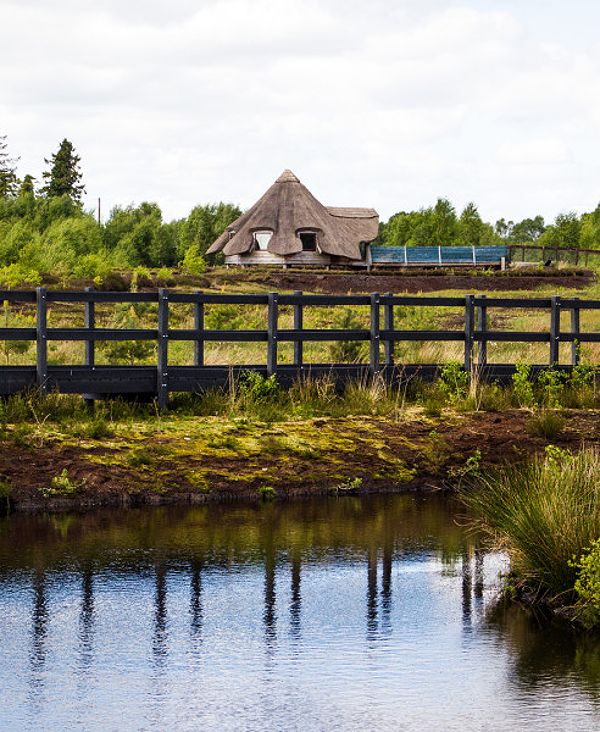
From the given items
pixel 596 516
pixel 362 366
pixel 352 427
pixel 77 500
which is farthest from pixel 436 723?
pixel 362 366

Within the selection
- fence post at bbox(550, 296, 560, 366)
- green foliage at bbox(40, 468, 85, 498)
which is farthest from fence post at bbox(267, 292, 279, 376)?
fence post at bbox(550, 296, 560, 366)

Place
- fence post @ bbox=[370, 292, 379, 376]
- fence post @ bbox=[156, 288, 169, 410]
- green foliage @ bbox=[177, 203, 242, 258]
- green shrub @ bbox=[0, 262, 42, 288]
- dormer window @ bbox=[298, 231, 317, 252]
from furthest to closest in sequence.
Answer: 1. green foliage @ bbox=[177, 203, 242, 258]
2. dormer window @ bbox=[298, 231, 317, 252]
3. green shrub @ bbox=[0, 262, 42, 288]
4. fence post @ bbox=[370, 292, 379, 376]
5. fence post @ bbox=[156, 288, 169, 410]

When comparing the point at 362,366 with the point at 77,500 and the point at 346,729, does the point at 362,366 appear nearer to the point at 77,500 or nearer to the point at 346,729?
the point at 77,500

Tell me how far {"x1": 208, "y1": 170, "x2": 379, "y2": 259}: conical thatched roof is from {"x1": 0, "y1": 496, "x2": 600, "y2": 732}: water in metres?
68.3

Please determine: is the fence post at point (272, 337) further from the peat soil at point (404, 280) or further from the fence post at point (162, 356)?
the peat soil at point (404, 280)

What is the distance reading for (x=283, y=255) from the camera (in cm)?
8388

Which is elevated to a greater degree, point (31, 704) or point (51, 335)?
point (51, 335)

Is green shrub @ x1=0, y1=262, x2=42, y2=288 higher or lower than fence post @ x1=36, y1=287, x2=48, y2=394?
higher

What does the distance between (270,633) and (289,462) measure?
7.71 m

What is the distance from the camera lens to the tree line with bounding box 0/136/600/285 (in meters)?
61.6

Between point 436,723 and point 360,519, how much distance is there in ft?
25.0

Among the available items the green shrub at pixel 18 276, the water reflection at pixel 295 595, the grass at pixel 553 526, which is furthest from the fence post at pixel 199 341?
the green shrub at pixel 18 276

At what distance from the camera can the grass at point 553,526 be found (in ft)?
40.5

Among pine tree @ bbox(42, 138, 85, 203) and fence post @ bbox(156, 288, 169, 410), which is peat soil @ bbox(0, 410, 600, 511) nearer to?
fence post @ bbox(156, 288, 169, 410)
